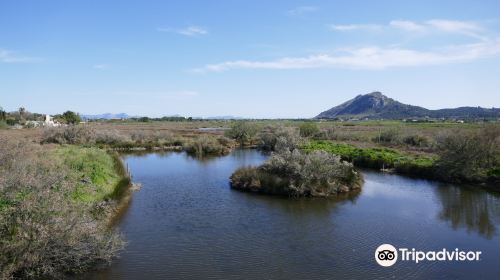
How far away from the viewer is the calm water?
15203mm

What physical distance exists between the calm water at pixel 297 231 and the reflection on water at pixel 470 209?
61mm

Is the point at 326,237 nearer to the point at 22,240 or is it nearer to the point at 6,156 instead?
the point at 22,240

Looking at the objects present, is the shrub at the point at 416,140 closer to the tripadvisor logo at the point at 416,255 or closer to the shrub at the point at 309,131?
the shrub at the point at 309,131

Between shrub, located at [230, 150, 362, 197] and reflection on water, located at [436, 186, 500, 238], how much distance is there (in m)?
6.43

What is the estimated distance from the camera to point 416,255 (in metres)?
16.8

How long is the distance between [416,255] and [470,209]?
10.9 meters

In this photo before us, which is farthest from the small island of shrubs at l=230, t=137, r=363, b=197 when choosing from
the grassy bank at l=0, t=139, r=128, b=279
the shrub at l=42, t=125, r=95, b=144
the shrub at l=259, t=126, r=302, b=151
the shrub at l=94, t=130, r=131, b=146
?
the shrub at l=94, t=130, r=131, b=146

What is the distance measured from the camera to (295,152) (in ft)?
96.7

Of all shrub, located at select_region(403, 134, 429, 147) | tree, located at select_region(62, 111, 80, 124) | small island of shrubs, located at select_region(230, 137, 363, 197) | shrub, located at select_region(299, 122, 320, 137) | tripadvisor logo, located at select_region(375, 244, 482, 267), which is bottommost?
tripadvisor logo, located at select_region(375, 244, 482, 267)

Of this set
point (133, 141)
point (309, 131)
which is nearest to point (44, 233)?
point (133, 141)

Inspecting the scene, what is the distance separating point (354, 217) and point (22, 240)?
16.0 m

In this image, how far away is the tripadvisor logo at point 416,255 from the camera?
1627 centimetres

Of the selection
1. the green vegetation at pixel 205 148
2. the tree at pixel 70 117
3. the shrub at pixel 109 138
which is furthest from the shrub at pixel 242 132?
the tree at pixel 70 117

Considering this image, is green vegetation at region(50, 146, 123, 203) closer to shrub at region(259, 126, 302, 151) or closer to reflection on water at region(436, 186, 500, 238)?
reflection on water at region(436, 186, 500, 238)
